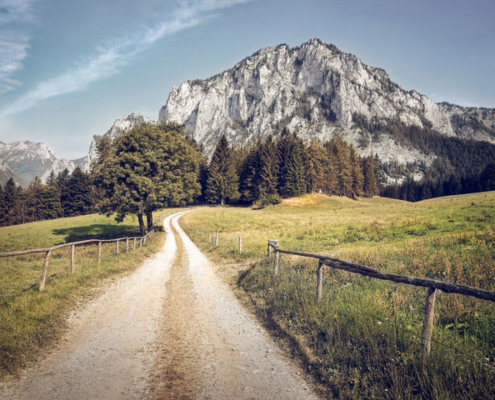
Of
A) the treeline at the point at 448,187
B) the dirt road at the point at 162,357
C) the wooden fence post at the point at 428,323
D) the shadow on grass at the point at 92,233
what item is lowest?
the shadow on grass at the point at 92,233

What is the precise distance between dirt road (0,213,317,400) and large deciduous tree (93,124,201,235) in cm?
1985

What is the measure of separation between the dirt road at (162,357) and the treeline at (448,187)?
131m

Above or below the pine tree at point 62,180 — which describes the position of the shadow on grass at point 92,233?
below

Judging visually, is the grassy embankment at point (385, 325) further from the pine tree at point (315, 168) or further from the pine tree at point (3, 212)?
the pine tree at point (3, 212)

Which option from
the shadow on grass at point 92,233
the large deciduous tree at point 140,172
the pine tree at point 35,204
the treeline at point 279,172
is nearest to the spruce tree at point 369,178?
the treeline at point 279,172

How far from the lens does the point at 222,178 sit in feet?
243

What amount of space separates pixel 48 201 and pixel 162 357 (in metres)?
97.6

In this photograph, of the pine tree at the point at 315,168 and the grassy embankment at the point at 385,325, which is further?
the pine tree at the point at 315,168

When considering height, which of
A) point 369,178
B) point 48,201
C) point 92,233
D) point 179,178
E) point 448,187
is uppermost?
point 369,178

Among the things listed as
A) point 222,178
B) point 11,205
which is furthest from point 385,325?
point 11,205

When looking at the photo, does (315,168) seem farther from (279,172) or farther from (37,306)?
(37,306)

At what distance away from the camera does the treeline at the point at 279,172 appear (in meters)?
66.4

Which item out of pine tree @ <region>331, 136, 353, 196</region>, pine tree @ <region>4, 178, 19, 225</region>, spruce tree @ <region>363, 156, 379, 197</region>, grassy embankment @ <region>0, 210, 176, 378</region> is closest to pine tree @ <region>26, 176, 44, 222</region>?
pine tree @ <region>4, 178, 19, 225</region>

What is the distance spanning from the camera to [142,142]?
95.0ft
